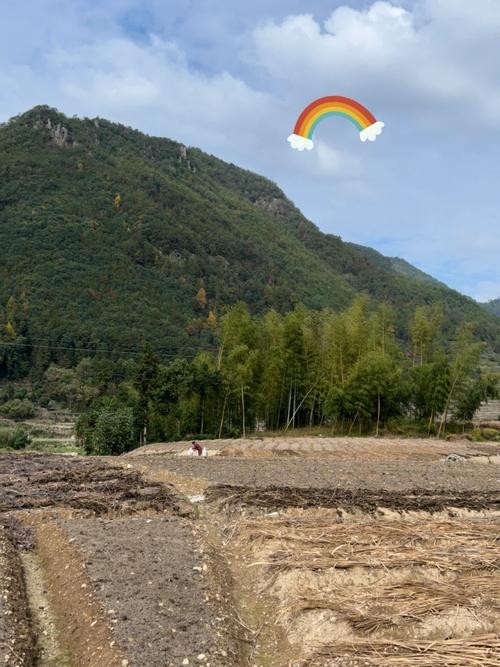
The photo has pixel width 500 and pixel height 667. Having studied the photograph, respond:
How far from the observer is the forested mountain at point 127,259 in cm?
8788

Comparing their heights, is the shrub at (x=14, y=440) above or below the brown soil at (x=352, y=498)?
below

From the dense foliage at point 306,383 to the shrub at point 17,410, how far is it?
37908 millimetres

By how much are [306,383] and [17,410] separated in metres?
48.1

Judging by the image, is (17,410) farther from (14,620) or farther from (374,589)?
(374,589)

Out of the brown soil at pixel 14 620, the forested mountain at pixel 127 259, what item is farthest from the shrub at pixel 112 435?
the forested mountain at pixel 127 259

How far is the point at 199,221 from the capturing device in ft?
447

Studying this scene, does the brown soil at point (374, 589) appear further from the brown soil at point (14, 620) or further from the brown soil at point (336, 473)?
the brown soil at point (336, 473)

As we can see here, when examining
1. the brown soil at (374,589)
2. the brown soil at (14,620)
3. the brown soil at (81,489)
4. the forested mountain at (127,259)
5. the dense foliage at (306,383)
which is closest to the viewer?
the brown soil at (374,589)

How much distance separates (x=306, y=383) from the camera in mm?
36062

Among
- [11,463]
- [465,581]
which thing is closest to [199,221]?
[11,463]

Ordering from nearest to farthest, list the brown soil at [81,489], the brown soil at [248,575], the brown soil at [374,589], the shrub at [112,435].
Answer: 1. the brown soil at [374,589]
2. the brown soil at [248,575]
3. the brown soil at [81,489]
4. the shrub at [112,435]

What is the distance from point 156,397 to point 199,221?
339 feet

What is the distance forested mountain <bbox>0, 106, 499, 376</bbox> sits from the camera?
87.9m

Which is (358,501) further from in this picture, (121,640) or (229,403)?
(229,403)
